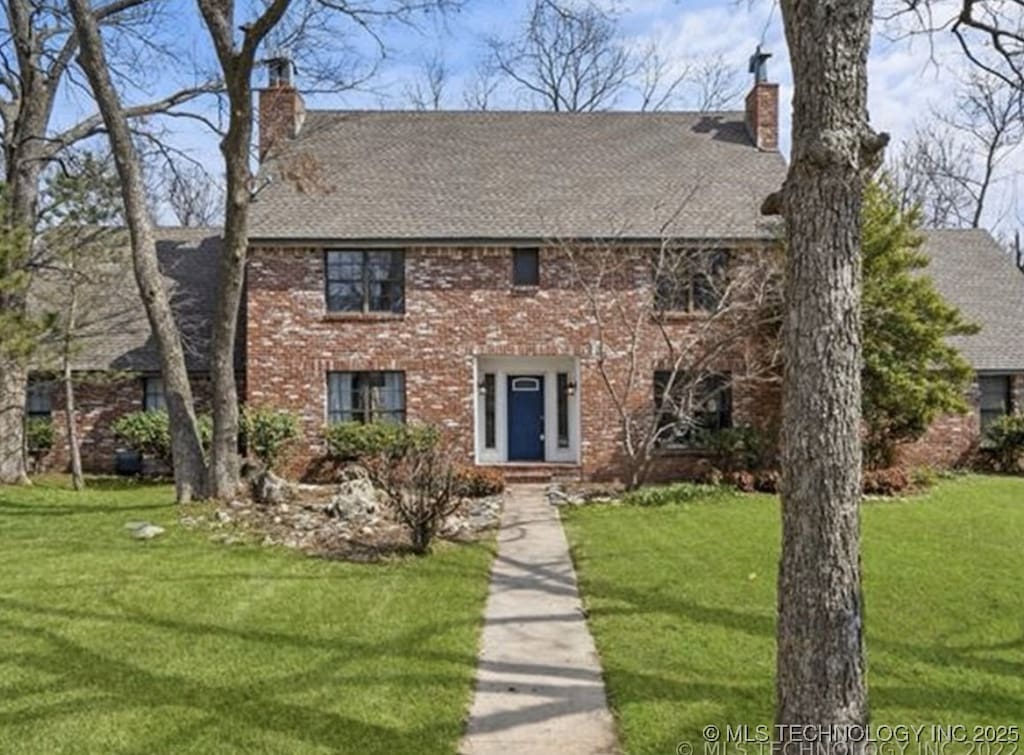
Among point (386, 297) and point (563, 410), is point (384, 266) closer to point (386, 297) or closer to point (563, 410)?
point (386, 297)

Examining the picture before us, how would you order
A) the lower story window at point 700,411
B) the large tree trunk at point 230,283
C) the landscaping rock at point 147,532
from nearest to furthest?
the landscaping rock at point 147,532 < the large tree trunk at point 230,283 < the lower story window at point 700,411

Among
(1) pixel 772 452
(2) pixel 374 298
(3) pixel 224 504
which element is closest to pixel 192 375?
(2) pixel 374 298

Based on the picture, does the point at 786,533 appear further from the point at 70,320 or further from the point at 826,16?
the point at 70,320

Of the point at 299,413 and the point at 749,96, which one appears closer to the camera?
the point at 299,413

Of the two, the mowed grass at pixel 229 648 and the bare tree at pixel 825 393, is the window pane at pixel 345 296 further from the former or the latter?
the bare tree at pixel 825 393

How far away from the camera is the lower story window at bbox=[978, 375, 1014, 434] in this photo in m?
18.7

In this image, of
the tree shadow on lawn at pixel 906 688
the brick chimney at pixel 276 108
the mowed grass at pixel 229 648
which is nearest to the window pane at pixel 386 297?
the brick chimney at pixel 276 108

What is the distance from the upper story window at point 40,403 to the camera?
721 inches

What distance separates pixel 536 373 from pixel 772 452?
5.36 m

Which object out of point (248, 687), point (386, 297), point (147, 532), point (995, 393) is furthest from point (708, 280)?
point (248, 687)

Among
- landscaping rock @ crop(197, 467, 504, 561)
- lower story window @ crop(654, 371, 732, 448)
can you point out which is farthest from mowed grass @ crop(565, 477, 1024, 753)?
lower story window @ crop(654, 371, 732, 448)

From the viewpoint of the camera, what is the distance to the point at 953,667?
18.8ft

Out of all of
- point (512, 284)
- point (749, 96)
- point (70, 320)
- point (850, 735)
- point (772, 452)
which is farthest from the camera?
point (749, 96)

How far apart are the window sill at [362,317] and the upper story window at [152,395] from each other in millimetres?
4484
